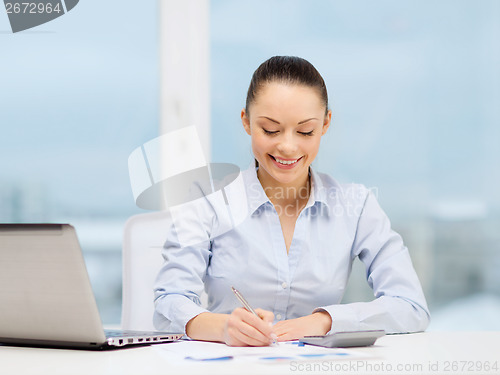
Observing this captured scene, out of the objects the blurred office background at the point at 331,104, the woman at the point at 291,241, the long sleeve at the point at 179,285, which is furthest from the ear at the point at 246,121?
the blurred office background at the point at 331,104

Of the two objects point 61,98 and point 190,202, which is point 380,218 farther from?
point 61,98

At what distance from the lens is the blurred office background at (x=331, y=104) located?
108 inches

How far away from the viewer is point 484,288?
285 centimetres

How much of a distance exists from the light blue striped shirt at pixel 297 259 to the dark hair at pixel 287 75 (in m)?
0.27

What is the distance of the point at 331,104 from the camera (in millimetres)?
2770

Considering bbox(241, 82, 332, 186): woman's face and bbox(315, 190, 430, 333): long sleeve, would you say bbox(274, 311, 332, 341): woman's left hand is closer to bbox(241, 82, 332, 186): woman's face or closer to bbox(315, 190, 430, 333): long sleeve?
bbox(315, 190, 430, 333): long sleeve

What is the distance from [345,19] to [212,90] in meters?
0.72

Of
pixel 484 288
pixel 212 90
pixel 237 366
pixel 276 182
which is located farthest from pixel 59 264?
pixel 484 288

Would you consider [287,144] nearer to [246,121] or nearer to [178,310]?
[246,121]

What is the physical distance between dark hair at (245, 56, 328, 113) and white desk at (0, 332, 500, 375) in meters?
0.78

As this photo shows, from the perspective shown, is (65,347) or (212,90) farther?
(212,90)

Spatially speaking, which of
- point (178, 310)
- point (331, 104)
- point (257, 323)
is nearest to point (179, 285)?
point (178, 310)

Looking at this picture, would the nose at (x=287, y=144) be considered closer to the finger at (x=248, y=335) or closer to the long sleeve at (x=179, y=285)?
the long sleeve at (x=179, y=285)

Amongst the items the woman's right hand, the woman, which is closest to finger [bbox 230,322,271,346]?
the woman's right hand
